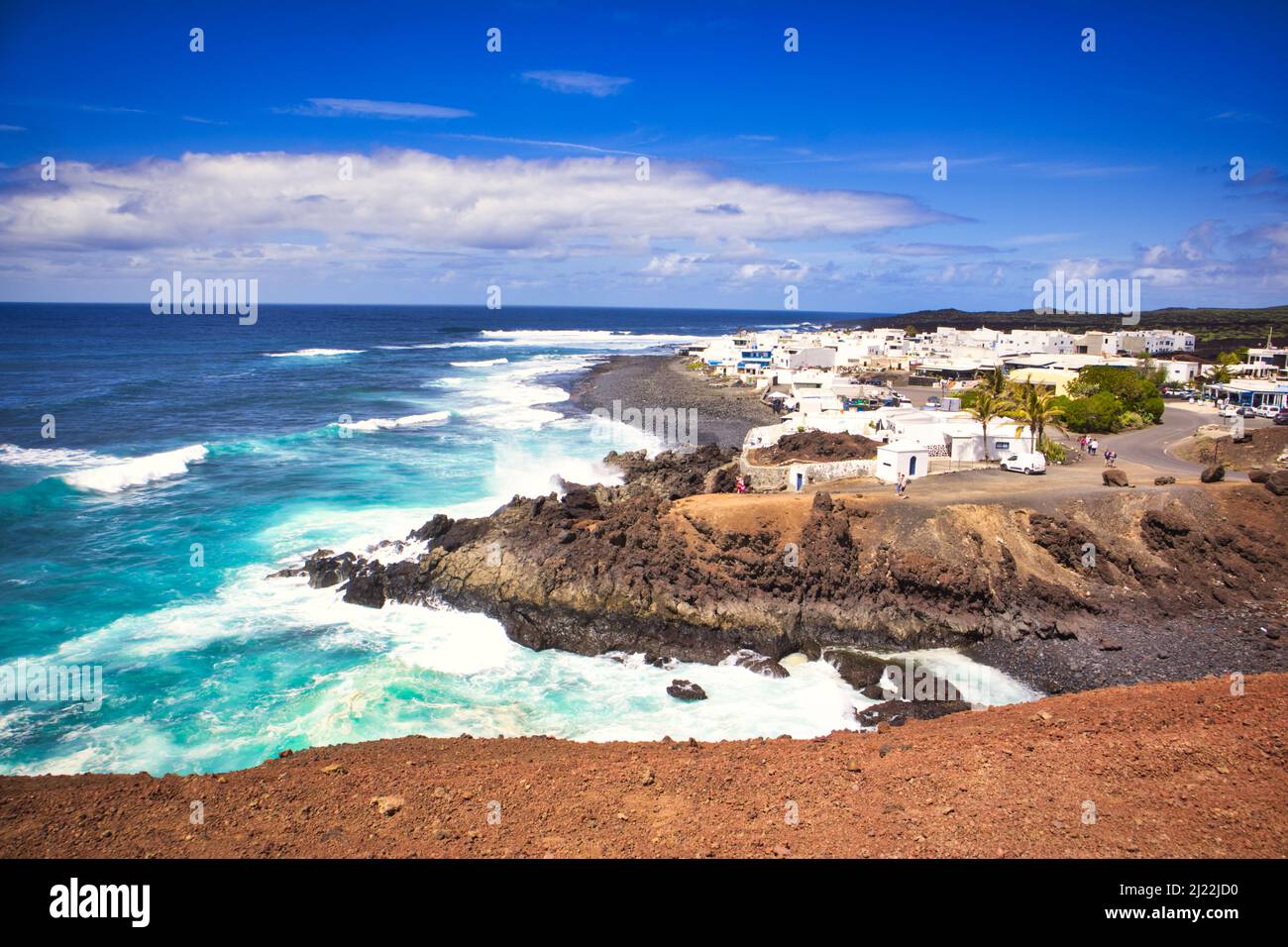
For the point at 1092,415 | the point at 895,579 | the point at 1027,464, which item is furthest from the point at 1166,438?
the point at 895,579

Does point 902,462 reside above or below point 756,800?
above

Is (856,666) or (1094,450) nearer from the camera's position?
(856,666)

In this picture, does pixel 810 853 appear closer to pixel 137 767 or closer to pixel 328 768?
pixel 328 768

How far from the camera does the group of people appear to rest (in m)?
29.8

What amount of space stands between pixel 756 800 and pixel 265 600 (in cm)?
1809

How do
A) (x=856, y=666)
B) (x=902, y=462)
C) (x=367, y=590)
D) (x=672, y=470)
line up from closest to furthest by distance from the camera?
(x=856, y=666)
(x=367, y=590)
(x=902, y=462)
(x=672, y=470)

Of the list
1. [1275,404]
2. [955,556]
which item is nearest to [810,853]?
[955,556]

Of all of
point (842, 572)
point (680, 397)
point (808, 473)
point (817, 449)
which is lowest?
point (842, 572)

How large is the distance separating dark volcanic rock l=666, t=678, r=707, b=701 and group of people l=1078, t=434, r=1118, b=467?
68.9 ft

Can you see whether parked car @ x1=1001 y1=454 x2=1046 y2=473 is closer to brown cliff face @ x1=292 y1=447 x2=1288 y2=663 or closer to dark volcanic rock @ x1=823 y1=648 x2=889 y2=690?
brown cliff face @ x1=292 y1=447 x2=1288 y2=663

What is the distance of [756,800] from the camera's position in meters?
10.0

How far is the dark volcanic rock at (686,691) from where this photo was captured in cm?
1752

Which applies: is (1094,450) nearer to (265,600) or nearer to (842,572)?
(842,572)

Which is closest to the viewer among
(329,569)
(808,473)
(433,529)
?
(329,569)
